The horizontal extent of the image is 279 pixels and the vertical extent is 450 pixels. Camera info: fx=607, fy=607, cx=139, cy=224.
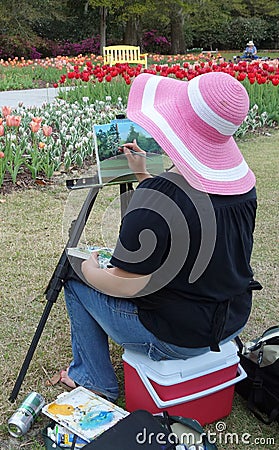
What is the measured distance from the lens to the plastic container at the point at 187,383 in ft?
6.95

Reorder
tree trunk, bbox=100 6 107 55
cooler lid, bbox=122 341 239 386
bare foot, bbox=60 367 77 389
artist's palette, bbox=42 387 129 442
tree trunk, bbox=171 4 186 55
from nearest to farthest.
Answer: artist's palette, bbox=42 387 129 442 < cooler lid, bbox=122 341 239 386 < bare foot, bbox=60 367 77 389 < tree trunk, bbox=100 6 107 55 < tree trunk, bbox=171 4 186 55

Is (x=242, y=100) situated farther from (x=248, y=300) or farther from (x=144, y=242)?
(x=248, y=300)

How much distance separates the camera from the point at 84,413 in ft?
6.87

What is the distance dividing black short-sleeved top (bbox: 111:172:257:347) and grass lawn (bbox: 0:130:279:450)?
47 cm

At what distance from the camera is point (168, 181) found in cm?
188

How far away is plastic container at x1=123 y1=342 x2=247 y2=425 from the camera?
2117 millimetres

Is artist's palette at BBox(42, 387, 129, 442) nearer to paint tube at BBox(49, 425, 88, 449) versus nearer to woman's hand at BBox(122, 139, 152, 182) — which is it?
paint tube at BBox(49, 425, 88, 449)

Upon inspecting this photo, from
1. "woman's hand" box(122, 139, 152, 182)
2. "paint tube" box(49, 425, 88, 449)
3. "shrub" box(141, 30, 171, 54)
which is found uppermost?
"woman's hand" box(122, 139, 152, 182)

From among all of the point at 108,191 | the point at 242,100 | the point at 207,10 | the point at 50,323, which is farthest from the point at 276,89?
the point at 207,10

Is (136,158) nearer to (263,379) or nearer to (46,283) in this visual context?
(263,379)

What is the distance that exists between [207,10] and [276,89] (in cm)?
1922

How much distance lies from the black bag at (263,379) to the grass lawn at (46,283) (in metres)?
0.06

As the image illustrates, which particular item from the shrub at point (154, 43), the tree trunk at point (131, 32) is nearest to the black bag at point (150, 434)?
the tree trunk at point (131, 32)

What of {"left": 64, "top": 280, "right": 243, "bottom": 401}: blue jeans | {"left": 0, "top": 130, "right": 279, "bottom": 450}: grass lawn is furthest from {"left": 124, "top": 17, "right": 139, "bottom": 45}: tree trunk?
{"left": 64, "top": 280, "right": 243, "bottom": 401}: blue jeans
